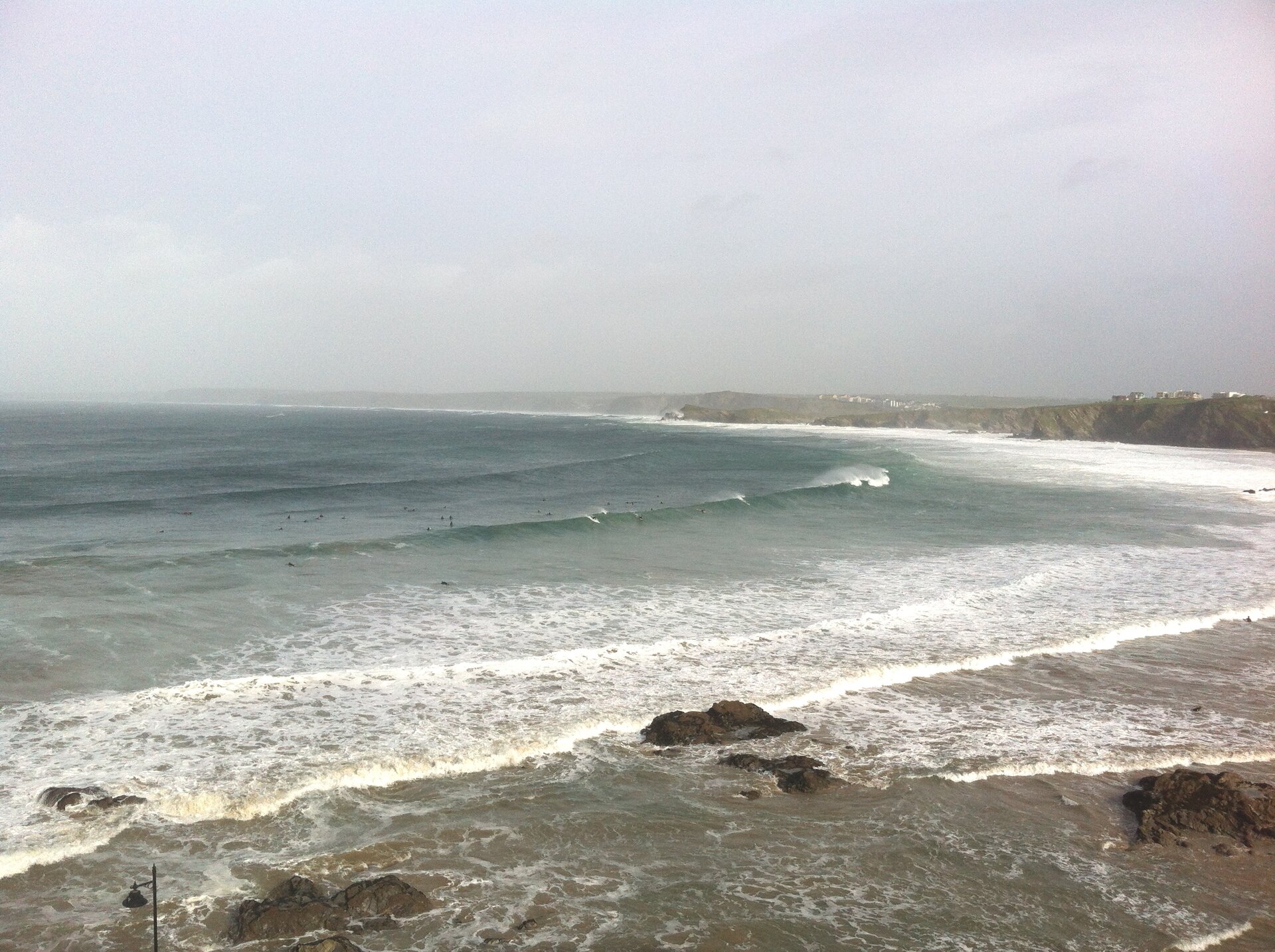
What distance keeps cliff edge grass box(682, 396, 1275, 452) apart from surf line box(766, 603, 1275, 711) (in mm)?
95296

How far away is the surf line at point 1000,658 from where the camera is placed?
50.1 feet

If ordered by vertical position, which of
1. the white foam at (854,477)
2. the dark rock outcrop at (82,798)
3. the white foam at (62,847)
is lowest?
the white foam at (62,847)

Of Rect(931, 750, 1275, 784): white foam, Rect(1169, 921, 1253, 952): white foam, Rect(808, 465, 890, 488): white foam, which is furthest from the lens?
Rect(808, 465, 890, 488): white foam

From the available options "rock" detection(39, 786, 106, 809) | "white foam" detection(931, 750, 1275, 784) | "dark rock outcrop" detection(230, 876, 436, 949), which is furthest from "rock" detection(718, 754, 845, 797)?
"rock" detection(39, 786, 106, 809)

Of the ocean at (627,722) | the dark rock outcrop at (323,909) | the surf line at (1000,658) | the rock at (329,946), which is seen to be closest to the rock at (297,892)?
the dark rock outcrop at (323,909)

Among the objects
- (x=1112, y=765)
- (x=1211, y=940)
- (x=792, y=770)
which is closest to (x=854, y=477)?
(x=1112, y=765)

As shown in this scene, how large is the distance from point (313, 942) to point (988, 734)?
422 inches

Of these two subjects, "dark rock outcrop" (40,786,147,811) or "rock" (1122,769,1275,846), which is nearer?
"rock" (1122,769,1275,846)

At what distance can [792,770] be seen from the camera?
11.8 meters

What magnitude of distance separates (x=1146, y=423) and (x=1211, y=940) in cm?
12186

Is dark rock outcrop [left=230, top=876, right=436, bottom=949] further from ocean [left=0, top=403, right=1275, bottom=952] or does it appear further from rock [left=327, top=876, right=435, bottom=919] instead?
ocean [left=0, top=403, right=1275, bottom=952]

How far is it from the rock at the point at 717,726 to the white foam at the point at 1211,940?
6.01 m

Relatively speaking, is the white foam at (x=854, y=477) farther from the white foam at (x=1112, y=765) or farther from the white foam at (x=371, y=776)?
the white foam at (x=371, y=776)

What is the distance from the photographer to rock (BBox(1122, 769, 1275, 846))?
33.6 feet
